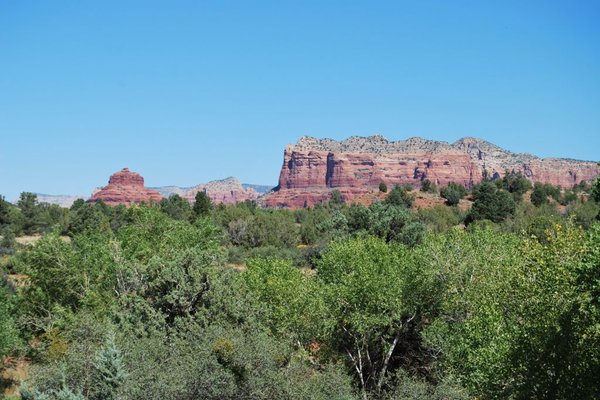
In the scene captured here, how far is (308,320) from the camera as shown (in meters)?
30.8

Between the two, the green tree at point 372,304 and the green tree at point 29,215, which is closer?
the green tree at point 372,304

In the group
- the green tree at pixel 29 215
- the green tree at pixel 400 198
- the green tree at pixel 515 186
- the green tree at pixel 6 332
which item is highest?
the green tree at pixel 515 186

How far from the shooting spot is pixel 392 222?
63969 millimetres

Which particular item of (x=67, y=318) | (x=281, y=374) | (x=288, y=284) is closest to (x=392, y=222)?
(x=288, y=284)

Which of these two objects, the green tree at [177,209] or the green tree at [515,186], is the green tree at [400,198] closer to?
the green tree at [515,186]

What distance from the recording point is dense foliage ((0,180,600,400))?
19.2m

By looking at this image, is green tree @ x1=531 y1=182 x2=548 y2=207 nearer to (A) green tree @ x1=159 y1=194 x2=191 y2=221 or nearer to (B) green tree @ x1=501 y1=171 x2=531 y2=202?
(B) green tree @ x1=501 y1=171 x2=531 y2=202

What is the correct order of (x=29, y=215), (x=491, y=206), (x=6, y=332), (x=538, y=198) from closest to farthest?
(x=6, y=332) < (x=491, y=206) < (x=29, y=215) < (x=538, y=198)

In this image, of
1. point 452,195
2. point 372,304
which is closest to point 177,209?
point 452,195

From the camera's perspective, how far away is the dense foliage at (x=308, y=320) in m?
19.2

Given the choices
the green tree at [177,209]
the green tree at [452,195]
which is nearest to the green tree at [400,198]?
the green tree at [452,195]

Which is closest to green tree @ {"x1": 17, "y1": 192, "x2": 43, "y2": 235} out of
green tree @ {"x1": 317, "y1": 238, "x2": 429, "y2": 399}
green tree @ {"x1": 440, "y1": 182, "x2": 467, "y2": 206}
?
green tree @ {"x1": 440, "y1": 182, "x2": 467, "y2": 206}

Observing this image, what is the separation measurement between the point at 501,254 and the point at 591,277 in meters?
15.9

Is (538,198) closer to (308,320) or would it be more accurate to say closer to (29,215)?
(29,215)
